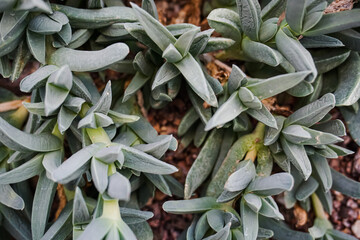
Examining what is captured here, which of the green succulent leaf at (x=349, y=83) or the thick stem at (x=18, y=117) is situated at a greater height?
the green succulent leaf at (x=349, y=83)

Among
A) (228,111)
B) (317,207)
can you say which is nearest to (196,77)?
(228,111)

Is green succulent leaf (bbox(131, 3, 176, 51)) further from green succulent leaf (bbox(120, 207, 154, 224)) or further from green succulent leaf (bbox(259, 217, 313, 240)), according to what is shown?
green succulent leaf (bbox(259, 217, 313, 240))

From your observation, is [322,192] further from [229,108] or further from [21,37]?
[21,37]

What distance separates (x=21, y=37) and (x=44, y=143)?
0.23 metres

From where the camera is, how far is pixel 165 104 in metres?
1.02

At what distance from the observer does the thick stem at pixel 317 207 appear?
107 centimetres

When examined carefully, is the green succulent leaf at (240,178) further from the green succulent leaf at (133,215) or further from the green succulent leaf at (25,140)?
the green succulent leaf at (25,140)

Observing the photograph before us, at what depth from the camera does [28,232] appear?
Answer: 97cm

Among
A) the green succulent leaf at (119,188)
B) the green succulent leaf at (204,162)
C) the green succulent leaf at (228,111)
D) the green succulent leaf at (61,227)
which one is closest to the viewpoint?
the green succulent leaf at (119,188)

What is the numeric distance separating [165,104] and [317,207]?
49 centimetres

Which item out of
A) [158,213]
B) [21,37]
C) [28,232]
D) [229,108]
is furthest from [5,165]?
[229,108]

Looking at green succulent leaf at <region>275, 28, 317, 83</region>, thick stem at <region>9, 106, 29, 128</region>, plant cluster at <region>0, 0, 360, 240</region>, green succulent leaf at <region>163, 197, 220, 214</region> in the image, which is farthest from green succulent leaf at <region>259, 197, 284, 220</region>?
thick stem at <region>9, 106, 29, 128</region>

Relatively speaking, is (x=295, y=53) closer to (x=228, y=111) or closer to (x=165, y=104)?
(x=228, y=111)

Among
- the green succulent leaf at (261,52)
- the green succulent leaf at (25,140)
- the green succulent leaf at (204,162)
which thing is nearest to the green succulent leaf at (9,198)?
the green succulent leaf at (25,140)
